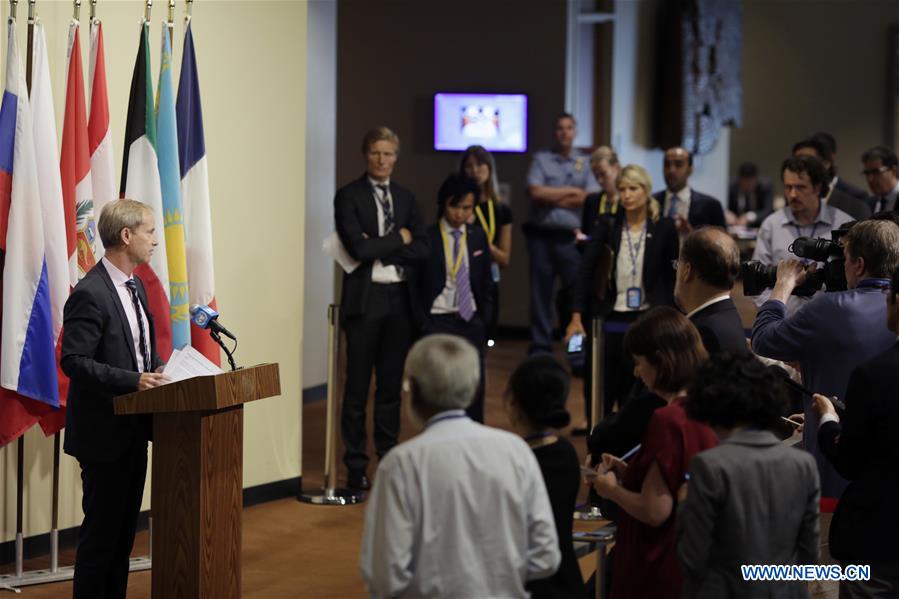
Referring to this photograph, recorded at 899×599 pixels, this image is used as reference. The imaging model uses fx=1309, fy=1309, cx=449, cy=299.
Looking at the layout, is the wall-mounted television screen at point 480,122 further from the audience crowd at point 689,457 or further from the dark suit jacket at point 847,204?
the audience crowd at point 689,457

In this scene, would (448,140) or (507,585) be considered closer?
(507,585)

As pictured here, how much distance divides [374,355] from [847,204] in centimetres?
243

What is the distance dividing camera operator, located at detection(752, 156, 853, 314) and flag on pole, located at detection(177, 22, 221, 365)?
238 cm

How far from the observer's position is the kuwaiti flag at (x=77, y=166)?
16.5ft

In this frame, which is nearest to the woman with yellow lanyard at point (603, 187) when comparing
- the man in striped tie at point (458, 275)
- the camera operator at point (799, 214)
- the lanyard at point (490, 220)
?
the lanyard at point (490, 220)

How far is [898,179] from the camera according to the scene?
311 inches

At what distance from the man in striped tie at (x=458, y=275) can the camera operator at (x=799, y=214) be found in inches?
58.7

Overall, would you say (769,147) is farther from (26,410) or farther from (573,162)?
(26,410)

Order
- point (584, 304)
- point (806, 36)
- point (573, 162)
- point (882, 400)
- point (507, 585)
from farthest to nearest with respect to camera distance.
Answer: point (806, 36), point (573, 162), point (584, 304), point (882, 400), point (507, 585)

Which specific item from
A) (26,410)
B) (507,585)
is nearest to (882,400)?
(507,585)

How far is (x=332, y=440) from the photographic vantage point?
6469mm

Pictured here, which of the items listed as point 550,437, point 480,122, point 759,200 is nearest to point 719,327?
point 550,437

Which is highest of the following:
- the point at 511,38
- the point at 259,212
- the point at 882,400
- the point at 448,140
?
the point at 511,38

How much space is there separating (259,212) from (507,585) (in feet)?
12.2
